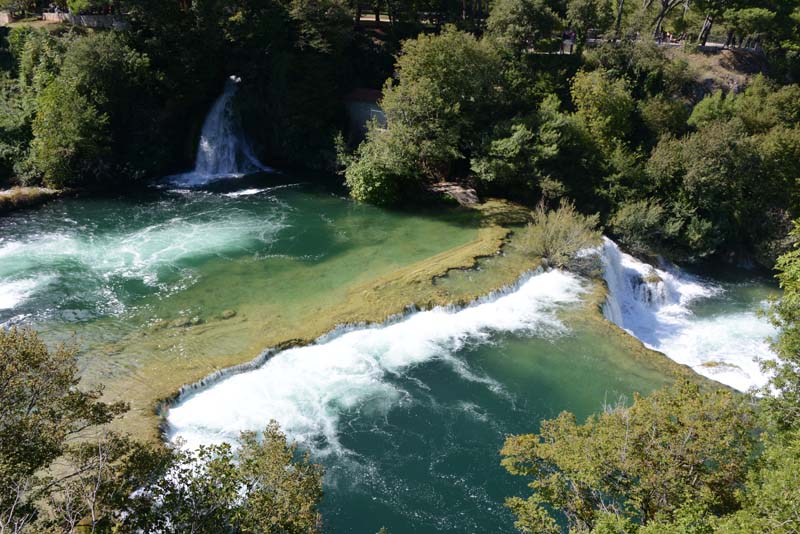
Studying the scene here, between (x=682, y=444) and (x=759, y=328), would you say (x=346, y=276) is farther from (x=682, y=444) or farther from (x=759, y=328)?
(x=759, y=328)

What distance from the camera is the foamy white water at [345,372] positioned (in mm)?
20891

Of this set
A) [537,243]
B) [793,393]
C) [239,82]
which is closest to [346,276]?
[537,243]

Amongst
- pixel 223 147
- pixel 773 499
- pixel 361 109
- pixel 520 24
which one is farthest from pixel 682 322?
pixel 223 147

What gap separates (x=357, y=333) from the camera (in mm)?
26484

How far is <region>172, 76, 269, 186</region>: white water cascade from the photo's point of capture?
45875 mm

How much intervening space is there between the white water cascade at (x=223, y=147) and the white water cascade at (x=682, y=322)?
29.3 metres

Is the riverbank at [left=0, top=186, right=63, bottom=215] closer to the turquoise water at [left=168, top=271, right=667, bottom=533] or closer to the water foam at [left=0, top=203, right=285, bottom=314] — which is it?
the water foam at [left=0, top=203, right=285, bottom=314]

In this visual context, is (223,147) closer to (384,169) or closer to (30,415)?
(384,169)

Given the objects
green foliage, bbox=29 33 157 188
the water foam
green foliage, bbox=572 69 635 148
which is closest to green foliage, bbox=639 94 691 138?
green foliage, bbox=572 69 635 148

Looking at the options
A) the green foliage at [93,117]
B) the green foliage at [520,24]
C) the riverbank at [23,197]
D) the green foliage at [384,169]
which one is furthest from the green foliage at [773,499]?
the riverbank at [23,197]

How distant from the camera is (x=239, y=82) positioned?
48156 millimetres

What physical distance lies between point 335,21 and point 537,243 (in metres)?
26.7

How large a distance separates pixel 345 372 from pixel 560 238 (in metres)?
15.5

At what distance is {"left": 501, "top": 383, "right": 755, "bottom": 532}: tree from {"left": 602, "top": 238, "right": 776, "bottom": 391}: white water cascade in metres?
13.8
